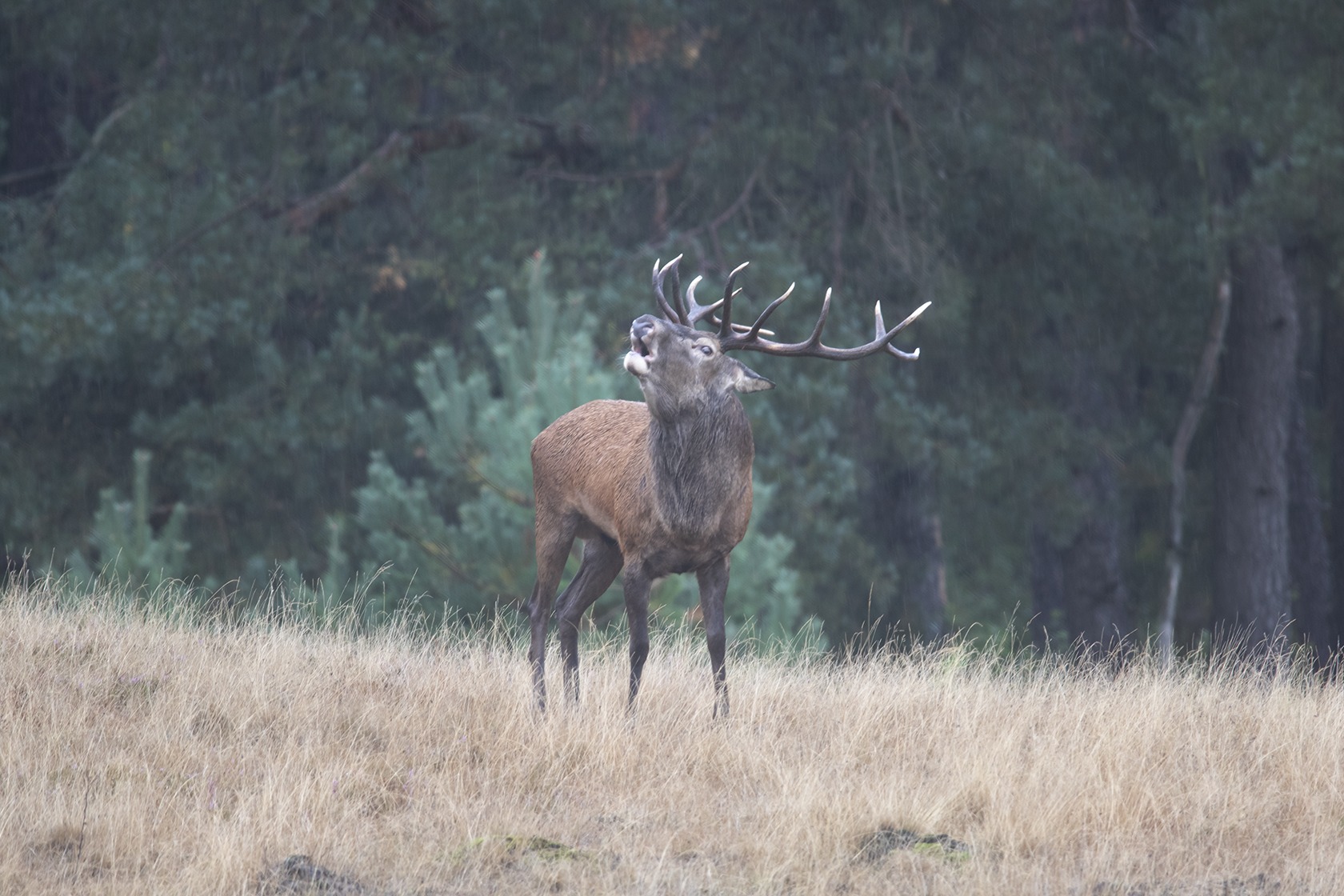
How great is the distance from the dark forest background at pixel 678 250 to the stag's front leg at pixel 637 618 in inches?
311

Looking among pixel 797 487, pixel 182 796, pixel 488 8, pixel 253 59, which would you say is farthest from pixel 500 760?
pixel 253 59

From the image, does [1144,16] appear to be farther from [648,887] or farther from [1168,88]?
[648,887]

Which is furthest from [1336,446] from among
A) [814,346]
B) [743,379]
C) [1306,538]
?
[743,379]

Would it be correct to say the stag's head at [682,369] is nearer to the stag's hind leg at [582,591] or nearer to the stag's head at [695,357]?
the stag's head at [695,357]

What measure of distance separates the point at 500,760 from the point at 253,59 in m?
12.6

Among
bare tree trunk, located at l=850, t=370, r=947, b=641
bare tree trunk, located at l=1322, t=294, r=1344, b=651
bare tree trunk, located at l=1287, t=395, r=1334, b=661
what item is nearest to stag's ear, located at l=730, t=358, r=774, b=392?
bare tree trunk, located at l=1322, t=294, r=1344, b=651

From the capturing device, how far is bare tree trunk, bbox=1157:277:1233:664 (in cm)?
1588

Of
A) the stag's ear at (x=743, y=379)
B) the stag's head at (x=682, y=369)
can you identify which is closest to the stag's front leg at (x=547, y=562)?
the stag's head at (x=682, y=369)

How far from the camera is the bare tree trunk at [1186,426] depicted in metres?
15.9

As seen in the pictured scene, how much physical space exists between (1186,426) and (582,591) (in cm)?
1167

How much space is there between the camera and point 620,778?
209 inches

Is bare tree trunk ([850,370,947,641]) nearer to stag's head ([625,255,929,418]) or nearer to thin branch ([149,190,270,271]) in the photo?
thin branch ([149,190,270,271])

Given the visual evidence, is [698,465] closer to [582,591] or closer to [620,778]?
[582,591]

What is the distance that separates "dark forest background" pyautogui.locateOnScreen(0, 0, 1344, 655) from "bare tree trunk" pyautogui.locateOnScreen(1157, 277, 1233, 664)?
0.04m
